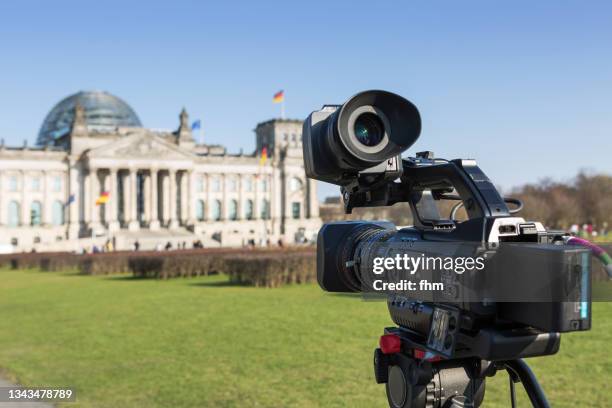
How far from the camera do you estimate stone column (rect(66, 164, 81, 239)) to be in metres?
67.2

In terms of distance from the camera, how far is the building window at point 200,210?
76900mm

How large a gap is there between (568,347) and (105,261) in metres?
24.2

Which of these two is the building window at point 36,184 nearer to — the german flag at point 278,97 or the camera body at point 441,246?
the german flag at point 278,97

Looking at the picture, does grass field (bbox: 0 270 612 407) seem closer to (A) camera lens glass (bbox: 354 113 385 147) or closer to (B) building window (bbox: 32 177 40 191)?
(A) camera lens glass (bbox: 354 113 385 147)

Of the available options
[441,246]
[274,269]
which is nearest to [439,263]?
[441,246]

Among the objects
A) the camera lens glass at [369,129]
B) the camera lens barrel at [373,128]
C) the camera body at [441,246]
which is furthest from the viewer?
the camera lens glass at [369,129]

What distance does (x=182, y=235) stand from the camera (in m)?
67.9

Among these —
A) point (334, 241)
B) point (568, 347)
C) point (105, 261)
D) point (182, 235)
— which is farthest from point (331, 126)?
point (182, 235)

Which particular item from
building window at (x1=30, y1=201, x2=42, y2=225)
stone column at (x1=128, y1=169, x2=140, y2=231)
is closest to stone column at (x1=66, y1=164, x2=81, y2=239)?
building window at (x1=30, y1=201, x2=42, y2=225)

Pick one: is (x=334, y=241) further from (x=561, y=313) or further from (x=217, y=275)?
(x=217, y=275)

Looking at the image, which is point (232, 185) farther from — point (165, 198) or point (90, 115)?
point (90, 115)

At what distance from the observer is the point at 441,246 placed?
7.82 ft

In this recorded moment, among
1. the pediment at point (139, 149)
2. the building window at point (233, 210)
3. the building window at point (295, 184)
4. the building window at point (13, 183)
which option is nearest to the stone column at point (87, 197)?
the pediment at point (139, 149)

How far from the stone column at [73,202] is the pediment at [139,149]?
11.2 feet
